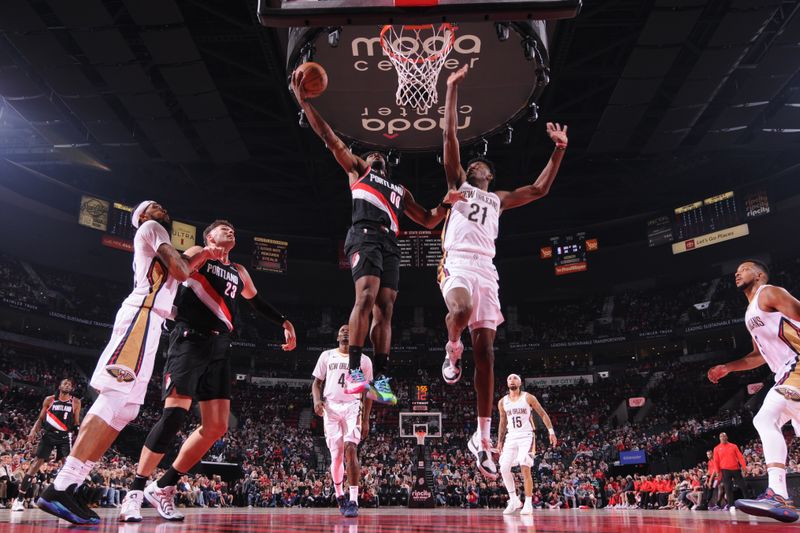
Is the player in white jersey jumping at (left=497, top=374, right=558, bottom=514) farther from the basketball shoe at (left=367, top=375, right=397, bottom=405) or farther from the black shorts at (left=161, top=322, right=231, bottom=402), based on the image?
the black shorts at (left=161, top=322, right=231, bottom=402)

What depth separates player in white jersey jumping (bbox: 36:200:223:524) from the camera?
4.12 meters

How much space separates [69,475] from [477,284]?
3.37 metres

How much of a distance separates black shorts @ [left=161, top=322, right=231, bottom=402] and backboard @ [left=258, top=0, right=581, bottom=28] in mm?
2905

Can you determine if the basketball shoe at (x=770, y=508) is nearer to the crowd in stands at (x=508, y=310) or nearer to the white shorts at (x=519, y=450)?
the white shorts at (x=519, y=450)

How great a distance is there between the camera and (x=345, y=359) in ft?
27.5

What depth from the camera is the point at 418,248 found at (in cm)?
2547

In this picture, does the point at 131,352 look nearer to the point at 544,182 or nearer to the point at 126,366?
the point at 126,366

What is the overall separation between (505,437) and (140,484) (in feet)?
20.9

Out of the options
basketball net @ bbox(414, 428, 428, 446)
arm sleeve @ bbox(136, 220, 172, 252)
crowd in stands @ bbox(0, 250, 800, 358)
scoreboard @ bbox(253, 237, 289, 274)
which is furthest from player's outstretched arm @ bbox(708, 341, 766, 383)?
crowd in stands @ bbox(0, 250, 800, 358)

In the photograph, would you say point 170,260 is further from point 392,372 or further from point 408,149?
point 392,372

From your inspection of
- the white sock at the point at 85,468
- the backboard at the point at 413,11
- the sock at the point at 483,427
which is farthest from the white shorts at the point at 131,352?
the backboard at the point at 413,11

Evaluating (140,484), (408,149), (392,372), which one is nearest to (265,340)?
(392,372)

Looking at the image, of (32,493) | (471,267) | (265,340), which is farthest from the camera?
(265,340)

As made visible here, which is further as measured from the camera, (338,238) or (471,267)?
(338,238)
